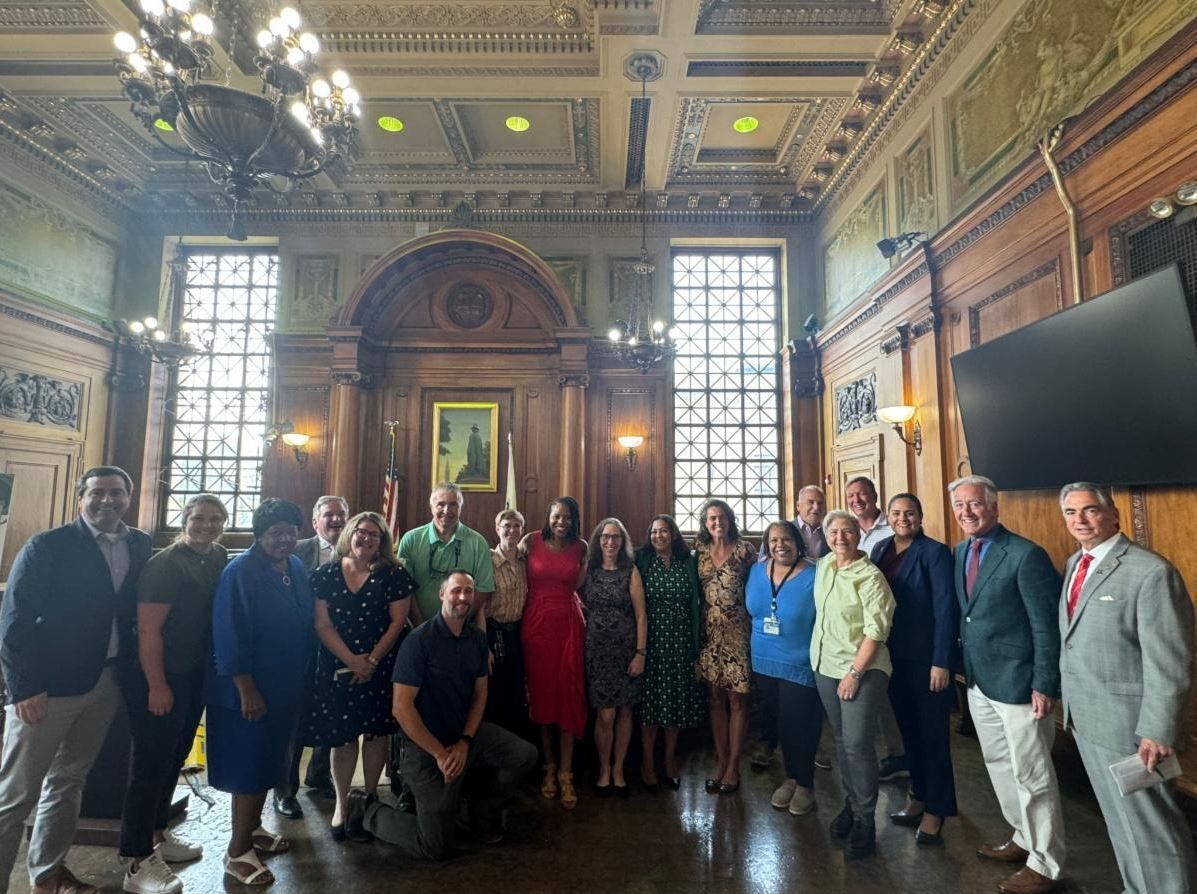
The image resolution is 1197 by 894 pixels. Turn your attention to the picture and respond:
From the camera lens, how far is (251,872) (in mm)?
2453

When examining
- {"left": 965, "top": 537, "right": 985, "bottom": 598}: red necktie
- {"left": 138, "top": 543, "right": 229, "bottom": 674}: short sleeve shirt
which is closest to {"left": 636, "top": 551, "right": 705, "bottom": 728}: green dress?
{"left": 965, "top": 537, "right": 985, "bottom": 598}: red necktie

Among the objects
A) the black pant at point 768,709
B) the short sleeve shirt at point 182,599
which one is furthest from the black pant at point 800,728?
the short sleeve shirt at point 182,599

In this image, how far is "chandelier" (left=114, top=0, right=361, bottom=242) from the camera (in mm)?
2867

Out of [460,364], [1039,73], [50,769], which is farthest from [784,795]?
[460,364]

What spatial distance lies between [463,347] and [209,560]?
16.8ft

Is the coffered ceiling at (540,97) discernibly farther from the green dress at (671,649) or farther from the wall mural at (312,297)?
the green dress at (671,649)

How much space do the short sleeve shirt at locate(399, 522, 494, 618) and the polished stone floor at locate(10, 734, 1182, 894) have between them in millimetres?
1089

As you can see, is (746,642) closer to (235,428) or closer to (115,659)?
(115,659)

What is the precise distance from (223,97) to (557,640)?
3.09 metres

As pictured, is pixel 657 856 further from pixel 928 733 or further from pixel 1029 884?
pixel 1029 884

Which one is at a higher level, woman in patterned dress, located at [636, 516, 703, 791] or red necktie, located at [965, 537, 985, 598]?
red necktie, located at [965, 537, 985, 598]

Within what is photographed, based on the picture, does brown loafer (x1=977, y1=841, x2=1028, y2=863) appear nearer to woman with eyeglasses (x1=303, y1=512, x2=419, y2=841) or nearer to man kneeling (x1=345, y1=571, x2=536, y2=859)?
man kneeling (x1=345, y1=571, x2=536, y2=859)

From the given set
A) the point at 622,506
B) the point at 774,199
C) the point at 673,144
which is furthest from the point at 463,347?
the point at 774,199

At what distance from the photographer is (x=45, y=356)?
6.46 meters
